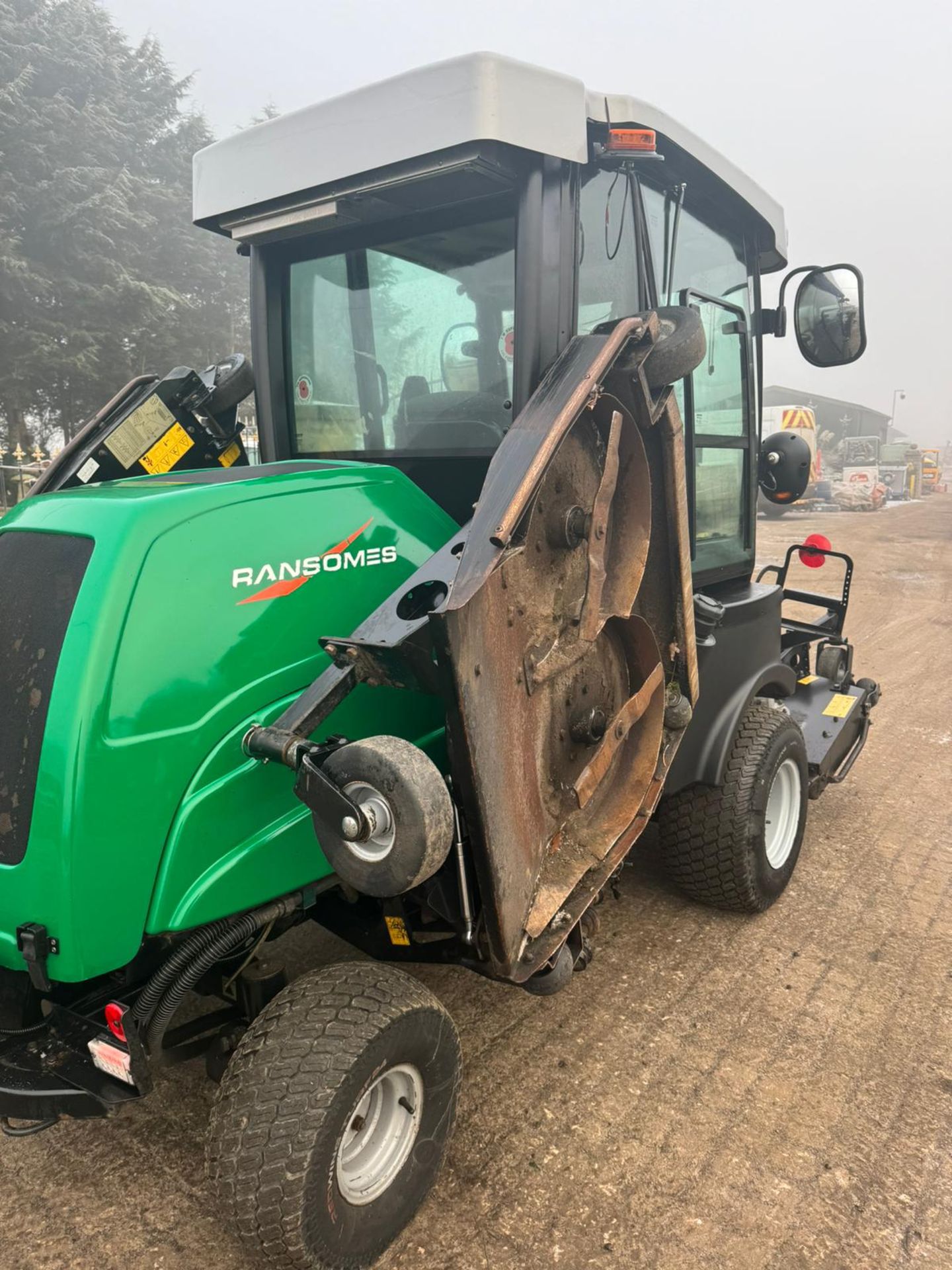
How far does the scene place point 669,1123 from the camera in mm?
2408

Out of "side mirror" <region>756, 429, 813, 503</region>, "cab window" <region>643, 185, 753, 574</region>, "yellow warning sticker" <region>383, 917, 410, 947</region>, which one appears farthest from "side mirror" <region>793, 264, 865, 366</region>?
"yellow warning sticker" <region>383, 917, 410, 947</region>

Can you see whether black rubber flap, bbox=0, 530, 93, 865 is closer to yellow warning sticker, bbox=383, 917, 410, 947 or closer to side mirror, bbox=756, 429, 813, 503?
yellow warning sticker, bbox=383, 917, 410, 947

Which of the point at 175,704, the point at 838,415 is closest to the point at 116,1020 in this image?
the point at 175,704

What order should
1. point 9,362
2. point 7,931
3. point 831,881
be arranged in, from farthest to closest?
point 9,362 < point 831,881 < point 7,931

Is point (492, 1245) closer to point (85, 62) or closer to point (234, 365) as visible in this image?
point (234, 365)

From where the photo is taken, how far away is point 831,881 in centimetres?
376

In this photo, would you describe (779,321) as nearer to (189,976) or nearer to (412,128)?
(412,128)

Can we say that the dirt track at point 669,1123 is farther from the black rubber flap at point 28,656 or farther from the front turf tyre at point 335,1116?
the black rubber flap at point 28,656

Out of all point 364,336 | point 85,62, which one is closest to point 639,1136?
point 364,336

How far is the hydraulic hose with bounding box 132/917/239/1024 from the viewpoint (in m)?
1.84

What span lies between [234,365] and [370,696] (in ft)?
5.32

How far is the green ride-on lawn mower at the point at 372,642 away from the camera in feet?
5.72

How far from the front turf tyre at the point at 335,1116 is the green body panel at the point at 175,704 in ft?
0.90

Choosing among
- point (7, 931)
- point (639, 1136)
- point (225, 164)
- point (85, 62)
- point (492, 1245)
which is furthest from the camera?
point (85, 62)
